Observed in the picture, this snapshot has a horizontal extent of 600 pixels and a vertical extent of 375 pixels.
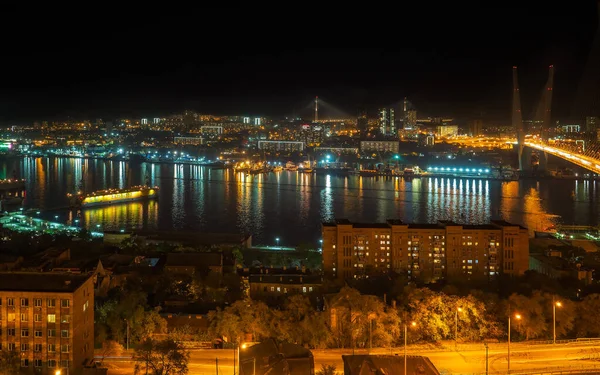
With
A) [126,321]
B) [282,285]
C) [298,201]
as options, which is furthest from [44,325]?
[298,201]

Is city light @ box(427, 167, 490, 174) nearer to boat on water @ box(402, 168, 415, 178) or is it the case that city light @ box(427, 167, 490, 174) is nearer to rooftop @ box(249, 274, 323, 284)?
boat on water @ box(402, 168, 415, 178)

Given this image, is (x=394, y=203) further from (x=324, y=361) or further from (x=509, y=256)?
(x=324, y=361)

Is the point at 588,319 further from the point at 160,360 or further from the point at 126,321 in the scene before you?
the point at 126,321

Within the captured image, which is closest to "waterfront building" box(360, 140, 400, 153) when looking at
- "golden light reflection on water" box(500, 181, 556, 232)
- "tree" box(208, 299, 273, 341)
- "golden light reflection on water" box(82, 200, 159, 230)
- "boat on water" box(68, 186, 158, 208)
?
"golden light reflection on water" box(500, 181, 556, 232)

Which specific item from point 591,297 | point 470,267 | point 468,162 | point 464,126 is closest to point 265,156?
point 468,162

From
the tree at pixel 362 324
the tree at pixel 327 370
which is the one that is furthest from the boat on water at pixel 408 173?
the tree at pixel 327 370

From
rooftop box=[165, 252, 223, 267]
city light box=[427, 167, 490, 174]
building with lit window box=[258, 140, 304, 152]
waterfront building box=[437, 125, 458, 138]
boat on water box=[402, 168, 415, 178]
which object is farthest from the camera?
waterfront building box=[437, 125, 458, 138]
